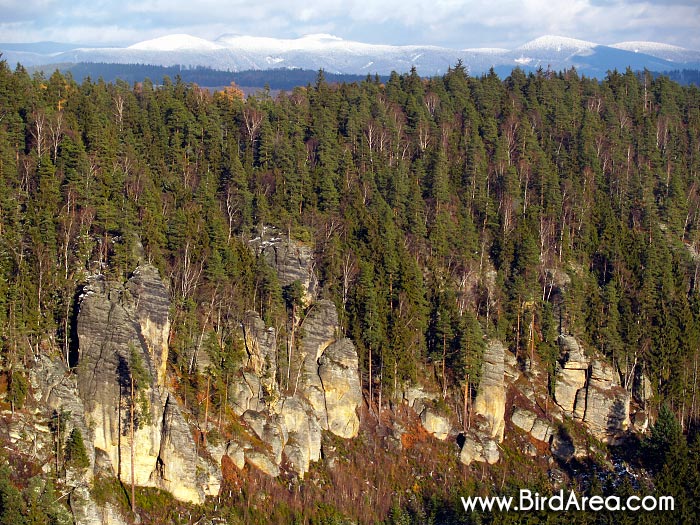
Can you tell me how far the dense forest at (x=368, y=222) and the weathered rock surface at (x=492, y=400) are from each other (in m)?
1.43

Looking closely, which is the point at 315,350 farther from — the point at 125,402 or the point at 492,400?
the point at 125,402

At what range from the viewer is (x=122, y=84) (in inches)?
3255

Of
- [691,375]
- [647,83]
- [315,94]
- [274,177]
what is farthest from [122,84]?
[647,83]

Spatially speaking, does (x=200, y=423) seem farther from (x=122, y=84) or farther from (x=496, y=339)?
(x=122, y=84)

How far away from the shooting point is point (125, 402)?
44594 millimetres

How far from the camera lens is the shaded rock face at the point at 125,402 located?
4441cm

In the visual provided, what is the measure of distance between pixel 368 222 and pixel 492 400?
16676mm

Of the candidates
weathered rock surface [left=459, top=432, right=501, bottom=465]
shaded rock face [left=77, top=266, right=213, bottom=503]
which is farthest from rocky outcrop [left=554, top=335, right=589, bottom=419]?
shaded rock face [left=77, top=266, right=213, bottom=503]

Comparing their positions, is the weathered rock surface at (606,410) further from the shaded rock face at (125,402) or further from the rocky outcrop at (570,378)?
the shaded rock face at (125,402)

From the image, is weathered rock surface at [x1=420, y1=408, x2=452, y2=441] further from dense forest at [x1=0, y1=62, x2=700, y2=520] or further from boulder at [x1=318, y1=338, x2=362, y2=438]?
boulder at [x1=318, y1=338, x2=362, y2=438]

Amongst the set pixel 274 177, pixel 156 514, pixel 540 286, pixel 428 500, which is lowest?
pixel 428 500

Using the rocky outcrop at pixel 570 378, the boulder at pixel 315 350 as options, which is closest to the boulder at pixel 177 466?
the boulder at pixel 315 350

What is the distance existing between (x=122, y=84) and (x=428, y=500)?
54.4 m

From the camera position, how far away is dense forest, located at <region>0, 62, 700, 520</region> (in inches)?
1960
